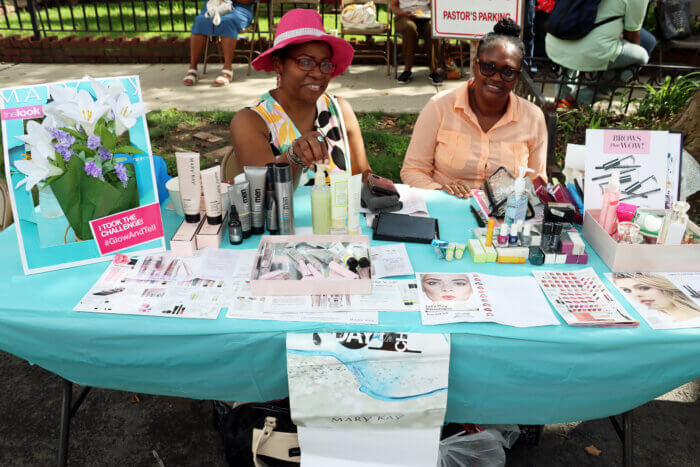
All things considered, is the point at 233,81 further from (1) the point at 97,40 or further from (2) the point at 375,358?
(2) the point at 375,358

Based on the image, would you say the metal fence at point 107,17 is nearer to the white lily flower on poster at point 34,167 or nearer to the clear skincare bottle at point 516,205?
the clear skincare bottle at point 516,205

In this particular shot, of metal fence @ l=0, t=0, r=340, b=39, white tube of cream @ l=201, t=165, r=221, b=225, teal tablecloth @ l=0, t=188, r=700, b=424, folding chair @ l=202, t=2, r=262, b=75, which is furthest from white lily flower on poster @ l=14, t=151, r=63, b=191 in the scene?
metal fence @ l=0, t=0, r=340, b=39

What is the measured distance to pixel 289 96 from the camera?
8.65 feet

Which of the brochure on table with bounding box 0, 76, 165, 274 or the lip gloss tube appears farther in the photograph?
the lip gloss tube

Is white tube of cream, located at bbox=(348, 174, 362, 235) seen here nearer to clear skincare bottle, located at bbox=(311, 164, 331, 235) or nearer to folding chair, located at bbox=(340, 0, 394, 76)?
clear skincare bottle, located at bbox=(311, 164, 331, 235)

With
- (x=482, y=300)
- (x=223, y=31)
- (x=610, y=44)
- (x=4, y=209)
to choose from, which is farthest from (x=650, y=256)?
(x=223, y=31)

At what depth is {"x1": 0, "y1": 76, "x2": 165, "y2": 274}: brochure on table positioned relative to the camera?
166cm

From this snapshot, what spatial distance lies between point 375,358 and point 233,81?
20.2 feet

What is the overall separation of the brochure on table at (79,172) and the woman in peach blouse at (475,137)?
144cm

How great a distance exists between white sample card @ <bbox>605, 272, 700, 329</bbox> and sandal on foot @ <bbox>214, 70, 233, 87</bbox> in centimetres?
590

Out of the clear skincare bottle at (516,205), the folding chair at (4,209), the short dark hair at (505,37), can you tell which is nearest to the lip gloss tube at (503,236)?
the clear skincare bottle at (516,205)

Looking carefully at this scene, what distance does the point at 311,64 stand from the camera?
2.46 metres

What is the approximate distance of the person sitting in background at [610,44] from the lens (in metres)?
4.55

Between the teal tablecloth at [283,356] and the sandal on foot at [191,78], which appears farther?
the sandal on foot at [191,78]
